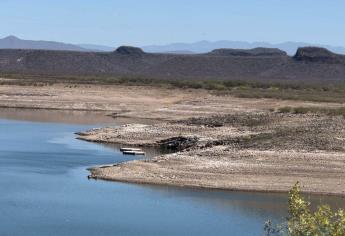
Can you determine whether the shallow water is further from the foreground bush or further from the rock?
the foreground bush

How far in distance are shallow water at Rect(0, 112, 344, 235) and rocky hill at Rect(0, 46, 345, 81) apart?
118m

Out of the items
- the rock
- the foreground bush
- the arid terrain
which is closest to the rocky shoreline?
the arid terrain

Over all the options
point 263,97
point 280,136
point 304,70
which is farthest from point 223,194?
point 304,70

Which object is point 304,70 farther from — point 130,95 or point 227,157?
point 227,157

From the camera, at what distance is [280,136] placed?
130ft

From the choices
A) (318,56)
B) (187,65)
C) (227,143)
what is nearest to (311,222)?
(227,143)

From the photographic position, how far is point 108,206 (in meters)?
25.5

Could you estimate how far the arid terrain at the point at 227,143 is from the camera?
1198 inches

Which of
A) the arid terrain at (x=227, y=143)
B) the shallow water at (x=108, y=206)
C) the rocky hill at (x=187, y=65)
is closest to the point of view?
the shallow water at (x=108, y=206)

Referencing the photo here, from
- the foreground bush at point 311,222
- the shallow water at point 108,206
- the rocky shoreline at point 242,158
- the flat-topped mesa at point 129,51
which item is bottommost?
the shallow water at point 108,206

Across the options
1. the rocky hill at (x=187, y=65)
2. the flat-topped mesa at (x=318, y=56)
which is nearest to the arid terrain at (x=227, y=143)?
the rocky hill at (x=187, y=65)

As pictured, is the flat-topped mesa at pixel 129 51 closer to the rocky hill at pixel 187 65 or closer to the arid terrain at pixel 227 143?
the rocky hill at pixel 187 65

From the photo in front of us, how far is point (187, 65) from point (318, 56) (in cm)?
2545

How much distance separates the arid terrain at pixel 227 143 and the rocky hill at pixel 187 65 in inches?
3215
